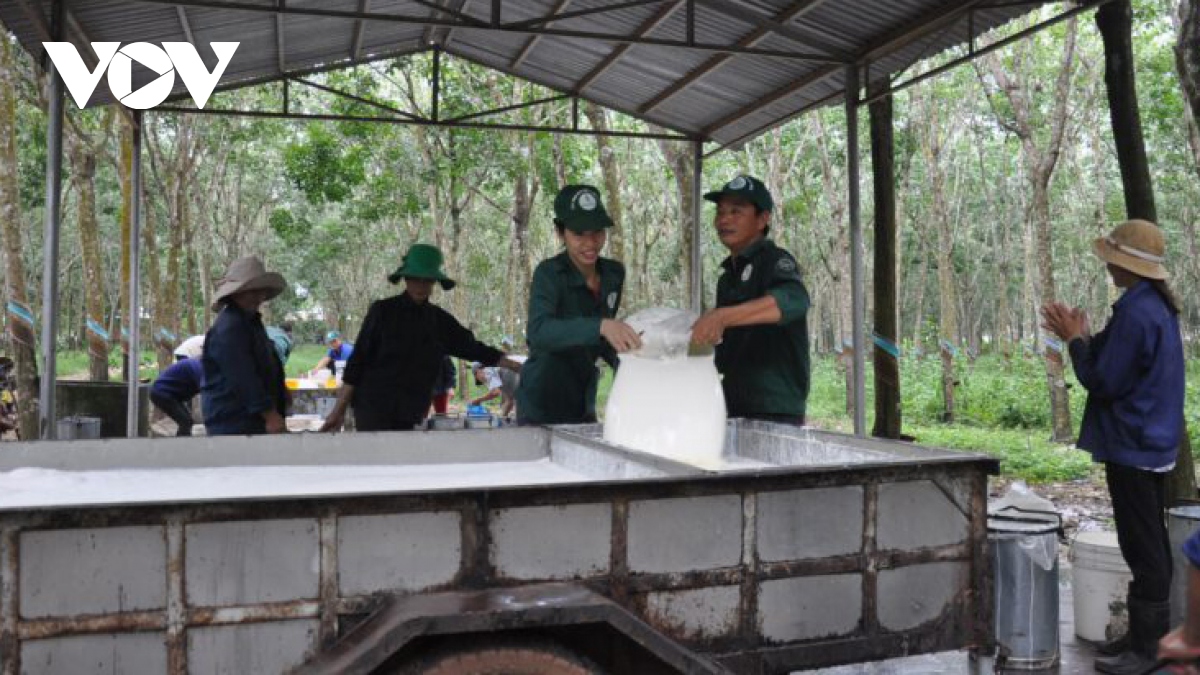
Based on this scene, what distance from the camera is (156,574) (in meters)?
2.05

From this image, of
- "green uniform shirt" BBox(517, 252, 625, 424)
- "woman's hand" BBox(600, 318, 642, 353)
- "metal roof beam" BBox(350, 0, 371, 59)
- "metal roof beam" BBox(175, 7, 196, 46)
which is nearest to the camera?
"woman's hand" BBox(600, 318, 642, 353)

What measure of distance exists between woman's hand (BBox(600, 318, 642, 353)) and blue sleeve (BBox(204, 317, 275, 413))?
1896mm

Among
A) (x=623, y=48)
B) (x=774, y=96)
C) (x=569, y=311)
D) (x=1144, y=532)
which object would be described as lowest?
(x=1144, y=532)

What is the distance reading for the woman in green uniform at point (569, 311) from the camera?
155 inches

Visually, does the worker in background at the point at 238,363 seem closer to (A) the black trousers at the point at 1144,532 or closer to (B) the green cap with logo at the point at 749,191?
(B) the green cap with logo at the point at 749,191

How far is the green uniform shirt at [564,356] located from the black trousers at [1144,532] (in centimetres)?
211

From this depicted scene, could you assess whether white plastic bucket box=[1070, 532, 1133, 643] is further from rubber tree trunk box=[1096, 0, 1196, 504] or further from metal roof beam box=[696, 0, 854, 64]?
metal roof beam box=[696, 0, 854, 64]

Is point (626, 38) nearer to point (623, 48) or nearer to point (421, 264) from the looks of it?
point (623, 48)

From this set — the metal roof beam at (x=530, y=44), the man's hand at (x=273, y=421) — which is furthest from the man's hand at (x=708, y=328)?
the metal roof beam at (x=530, y=44)

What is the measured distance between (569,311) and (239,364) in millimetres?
1457

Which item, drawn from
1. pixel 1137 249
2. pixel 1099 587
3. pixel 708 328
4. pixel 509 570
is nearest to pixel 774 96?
pixel 1137 249

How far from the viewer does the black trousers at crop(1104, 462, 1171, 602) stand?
13.6ft

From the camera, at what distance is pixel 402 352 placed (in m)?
5.43

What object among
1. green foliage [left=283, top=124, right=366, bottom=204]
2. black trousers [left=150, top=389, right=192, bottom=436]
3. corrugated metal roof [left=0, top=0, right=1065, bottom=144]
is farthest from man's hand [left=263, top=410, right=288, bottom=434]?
green foliage [left=283, top=124, right=366, bottom=204]
